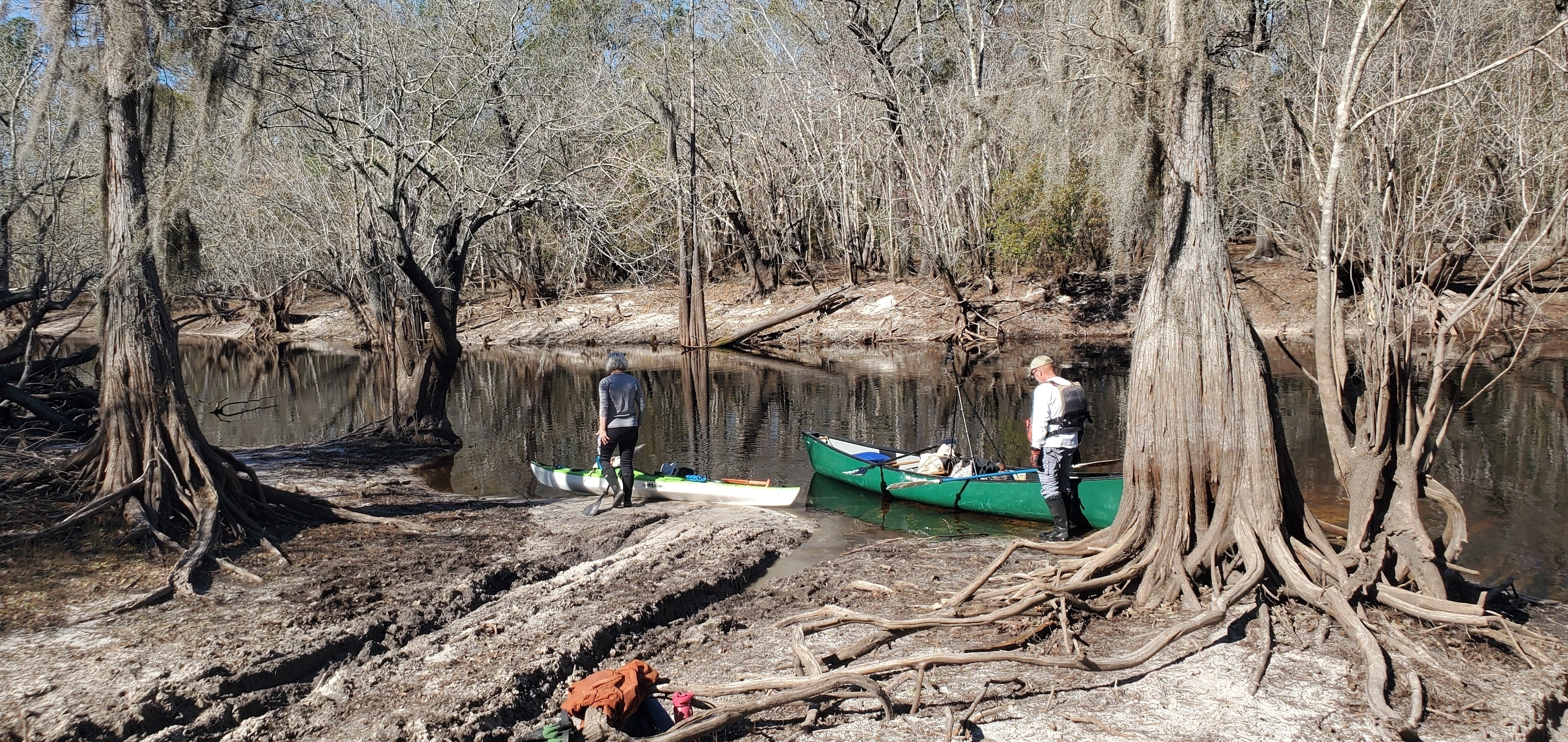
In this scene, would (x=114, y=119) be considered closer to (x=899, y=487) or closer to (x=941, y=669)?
(x=941, y=669)

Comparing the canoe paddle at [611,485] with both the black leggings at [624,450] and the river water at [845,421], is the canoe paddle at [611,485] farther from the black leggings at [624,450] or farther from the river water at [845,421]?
the river water at [845,421]

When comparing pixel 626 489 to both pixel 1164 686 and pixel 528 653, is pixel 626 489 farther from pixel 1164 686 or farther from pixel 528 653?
pixel 1164 686

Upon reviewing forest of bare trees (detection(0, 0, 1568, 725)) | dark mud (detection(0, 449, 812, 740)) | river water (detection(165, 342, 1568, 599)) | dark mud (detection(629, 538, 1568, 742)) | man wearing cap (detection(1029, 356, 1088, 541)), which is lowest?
river water (detection(165, 342, 1568, 599))

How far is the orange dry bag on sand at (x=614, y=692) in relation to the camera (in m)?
5.07

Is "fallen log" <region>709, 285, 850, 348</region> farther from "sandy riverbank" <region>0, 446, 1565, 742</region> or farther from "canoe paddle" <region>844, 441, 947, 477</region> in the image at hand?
"sandy riverbank" <region>0, 446, 1565, 742</region>

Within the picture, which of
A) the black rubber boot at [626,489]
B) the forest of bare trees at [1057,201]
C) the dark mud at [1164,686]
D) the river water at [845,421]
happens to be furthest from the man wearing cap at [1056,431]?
the black rubber boot at [626,489]

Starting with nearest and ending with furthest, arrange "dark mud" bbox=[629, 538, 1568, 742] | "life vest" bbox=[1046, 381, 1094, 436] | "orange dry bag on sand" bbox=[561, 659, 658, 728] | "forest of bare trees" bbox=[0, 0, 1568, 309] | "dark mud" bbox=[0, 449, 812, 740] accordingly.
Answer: "orange dry bag on sand" bbox=[561, 659, 658, 728] < "dark mud" bbox=[629, 538, 1568, 742] < "dark mud" bbox=[0, 449, 812, 740] < "forest of bare trees" bbox=[0, 0, 1568, 309] < "life vest" bbox=[1046, 381, 1094, 436]

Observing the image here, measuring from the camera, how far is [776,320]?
33.8m

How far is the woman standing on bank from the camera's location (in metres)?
10.6

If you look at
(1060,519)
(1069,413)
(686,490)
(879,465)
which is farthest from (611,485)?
(1069,413)

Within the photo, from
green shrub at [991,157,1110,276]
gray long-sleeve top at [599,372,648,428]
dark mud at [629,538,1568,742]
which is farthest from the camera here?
green shrub at [991,157,1110,276]

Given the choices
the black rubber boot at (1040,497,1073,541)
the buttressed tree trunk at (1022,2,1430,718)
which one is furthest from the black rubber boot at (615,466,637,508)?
the buttressed tree trunk at (1022,2,1430,718)

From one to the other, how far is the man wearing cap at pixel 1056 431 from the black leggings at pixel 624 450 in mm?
4072

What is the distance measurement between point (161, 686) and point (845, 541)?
6.18 m
